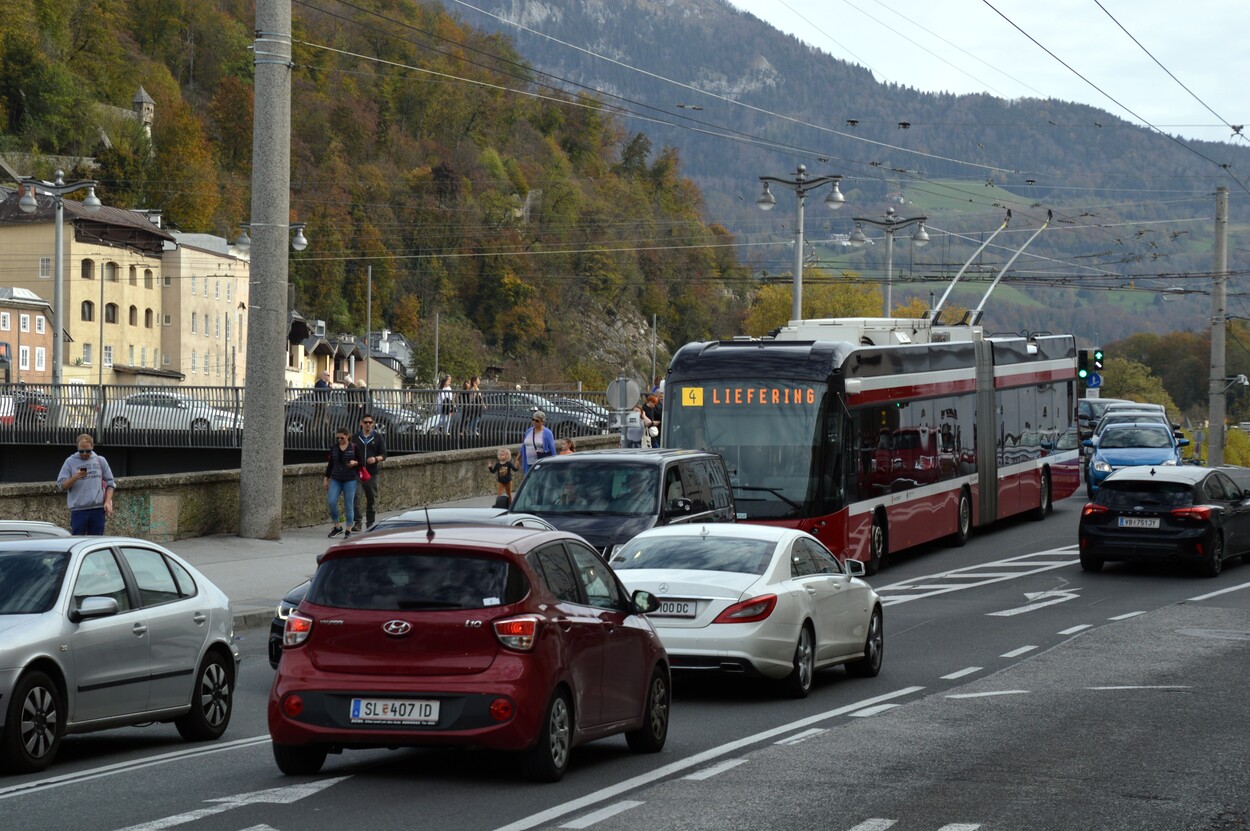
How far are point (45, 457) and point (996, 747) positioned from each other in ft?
122

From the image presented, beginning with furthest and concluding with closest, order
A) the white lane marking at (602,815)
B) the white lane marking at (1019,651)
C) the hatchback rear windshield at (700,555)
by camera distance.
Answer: the white lane marking at (1019,651) → the hatchback rear windshield at (700,555) → the white lane marking at (602,815)

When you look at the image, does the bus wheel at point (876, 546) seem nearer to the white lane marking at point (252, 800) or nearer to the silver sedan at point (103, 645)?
the silver sedan at point (103, 645)

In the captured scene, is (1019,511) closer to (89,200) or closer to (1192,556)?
(1192,556)

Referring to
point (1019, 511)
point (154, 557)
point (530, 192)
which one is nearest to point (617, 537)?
point (154, 557)

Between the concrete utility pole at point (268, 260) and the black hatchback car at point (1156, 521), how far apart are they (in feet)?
39.7

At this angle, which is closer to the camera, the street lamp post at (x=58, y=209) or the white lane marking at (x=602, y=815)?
the white lane marking at (x=602, y=815)

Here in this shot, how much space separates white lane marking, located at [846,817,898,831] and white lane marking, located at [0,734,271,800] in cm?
430

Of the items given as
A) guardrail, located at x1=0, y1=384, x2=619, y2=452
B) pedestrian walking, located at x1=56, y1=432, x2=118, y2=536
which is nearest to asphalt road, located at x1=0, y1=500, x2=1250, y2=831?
pedestrian walking, located at x1=56, y1=432, x2=118, y2=536

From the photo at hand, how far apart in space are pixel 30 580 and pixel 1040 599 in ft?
51.0

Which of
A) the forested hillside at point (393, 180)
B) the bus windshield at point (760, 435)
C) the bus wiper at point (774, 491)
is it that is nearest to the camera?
the bus wiper at point (774, 491)

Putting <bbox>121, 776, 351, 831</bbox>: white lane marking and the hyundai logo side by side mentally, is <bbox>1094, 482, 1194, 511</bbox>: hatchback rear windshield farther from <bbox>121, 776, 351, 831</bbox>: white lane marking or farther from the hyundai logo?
the hyundai logo

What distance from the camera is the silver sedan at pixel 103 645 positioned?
10.4 metres

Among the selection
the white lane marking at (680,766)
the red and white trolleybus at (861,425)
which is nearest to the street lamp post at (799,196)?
the red and white trolleybus at (861,425)

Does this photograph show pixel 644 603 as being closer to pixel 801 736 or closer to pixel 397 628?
pixel 801 736
